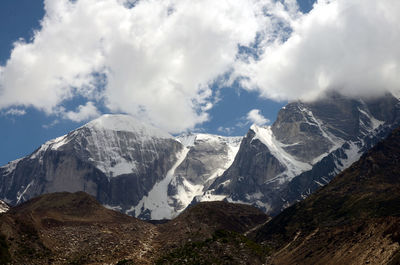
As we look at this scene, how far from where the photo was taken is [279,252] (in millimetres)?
191625

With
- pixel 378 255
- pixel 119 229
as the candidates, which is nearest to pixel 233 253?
pixel 378 255

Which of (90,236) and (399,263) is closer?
(399,263)

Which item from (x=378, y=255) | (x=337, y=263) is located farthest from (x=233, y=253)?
(x=378, y=255)

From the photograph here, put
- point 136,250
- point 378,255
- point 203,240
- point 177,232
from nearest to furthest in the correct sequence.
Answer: point 378,255 → point 136,250 → point 203,240 → point 177,232

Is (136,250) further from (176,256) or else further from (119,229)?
(119,229)

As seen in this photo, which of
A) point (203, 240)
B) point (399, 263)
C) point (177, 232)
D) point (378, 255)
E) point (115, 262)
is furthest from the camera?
point (177, 232)

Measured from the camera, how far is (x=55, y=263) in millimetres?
134000

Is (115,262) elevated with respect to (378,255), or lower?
→ elevated

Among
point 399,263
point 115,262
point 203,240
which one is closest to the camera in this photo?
point 399,263

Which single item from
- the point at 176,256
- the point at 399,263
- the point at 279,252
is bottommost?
the point at 399,263

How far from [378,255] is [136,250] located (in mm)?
72305

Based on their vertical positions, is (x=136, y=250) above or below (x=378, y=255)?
above

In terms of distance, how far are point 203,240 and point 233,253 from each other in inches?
932

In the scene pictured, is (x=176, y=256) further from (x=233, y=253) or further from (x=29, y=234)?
(x=29, y=234)
